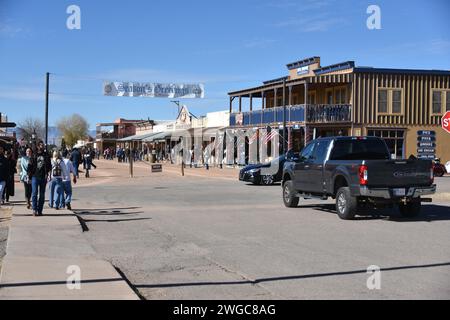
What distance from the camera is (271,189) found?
24344 millimetres

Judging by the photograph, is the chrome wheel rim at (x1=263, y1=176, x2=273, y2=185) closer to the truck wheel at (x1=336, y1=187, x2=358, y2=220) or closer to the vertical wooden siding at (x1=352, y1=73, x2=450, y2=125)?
the vertical wooden siding at (x1=352, y1=73, x2=450, y2=125)

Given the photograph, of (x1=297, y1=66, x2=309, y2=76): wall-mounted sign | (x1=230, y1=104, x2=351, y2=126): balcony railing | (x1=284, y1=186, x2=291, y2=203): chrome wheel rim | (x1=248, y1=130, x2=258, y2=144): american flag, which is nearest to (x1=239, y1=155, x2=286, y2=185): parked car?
(x1=284, y1=186, x2=291, y2=203): chrome wheel rim

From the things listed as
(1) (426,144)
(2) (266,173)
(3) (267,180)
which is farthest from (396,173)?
(1) (426,144)

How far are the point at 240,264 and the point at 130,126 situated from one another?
92.0m

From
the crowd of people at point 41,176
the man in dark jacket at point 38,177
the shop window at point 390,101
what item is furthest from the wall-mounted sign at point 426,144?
the man in dark jacket at point 38,177

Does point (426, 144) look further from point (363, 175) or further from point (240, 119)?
point (363, 175)

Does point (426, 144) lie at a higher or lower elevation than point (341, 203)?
higher

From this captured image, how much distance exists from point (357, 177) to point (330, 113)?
77.0ft

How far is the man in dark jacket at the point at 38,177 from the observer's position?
1377 cm

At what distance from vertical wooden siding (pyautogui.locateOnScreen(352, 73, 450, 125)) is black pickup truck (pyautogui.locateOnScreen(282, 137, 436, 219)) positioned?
20451mm

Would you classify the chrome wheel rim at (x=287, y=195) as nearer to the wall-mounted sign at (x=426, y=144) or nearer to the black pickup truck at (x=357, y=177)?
the black pickup truck at (x=357, y=177)

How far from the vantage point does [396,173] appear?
522 inches

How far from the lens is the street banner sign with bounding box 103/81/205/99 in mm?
38750
